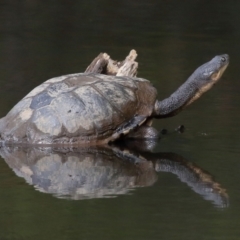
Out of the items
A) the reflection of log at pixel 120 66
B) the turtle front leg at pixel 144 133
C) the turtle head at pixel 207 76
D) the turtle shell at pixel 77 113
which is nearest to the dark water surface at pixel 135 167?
the turtle front leg at pixel 144 133

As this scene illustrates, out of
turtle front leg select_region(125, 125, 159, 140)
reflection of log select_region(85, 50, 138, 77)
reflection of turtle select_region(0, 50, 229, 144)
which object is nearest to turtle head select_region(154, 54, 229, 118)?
reflection of turtle select_region(0, 50, 229, 144)

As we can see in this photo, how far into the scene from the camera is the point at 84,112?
26.4 feet

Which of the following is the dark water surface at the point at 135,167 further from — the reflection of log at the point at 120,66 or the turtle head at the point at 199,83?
the reflection of log at the point at 120,66

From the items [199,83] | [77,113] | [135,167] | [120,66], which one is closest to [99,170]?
[135,167]

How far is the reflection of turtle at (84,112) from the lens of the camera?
8016mm

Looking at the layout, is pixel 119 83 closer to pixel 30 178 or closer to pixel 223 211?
pixel 30 178

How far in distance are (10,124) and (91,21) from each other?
7.78m

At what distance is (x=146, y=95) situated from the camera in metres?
8.52

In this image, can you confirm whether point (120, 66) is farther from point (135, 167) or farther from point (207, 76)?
point (135, 167)

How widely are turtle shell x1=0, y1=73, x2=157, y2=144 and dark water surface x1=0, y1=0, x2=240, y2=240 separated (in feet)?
0.78

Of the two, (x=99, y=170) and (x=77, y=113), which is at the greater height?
(x=77, y=113)

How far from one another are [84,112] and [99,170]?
88 cm

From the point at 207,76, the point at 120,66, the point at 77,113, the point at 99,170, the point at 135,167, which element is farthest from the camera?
the point at 120,66

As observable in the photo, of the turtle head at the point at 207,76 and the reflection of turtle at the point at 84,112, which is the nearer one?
the reflection of turtle at the point at 84,112
